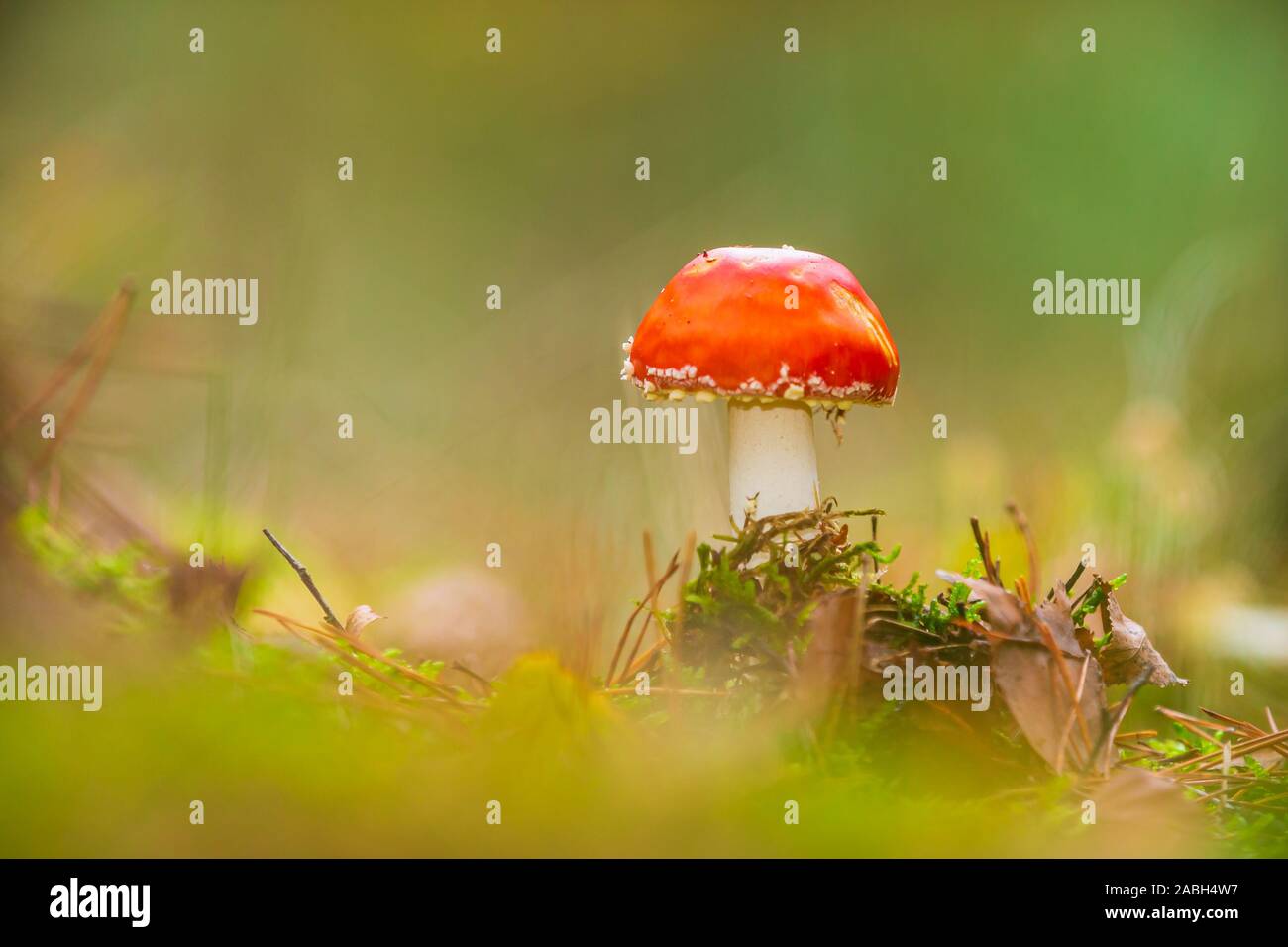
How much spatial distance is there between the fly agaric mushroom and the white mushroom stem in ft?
0.57

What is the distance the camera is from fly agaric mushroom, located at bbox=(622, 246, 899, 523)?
200 centimetres

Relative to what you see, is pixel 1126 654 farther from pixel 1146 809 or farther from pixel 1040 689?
pixel 1146 809

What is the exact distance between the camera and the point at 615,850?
853mm

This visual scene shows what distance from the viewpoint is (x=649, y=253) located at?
190 inches

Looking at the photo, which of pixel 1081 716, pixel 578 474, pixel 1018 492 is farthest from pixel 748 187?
pixel 1081 716

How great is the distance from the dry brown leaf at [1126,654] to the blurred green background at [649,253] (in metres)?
0.48

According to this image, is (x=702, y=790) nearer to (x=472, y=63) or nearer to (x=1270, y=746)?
(x=1270, y=746)

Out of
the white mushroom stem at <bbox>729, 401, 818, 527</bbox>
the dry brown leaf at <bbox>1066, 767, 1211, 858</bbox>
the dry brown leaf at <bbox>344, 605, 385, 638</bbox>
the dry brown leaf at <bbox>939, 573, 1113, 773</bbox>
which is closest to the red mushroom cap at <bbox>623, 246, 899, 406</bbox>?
the white mushroom stem at <bbox>729, 401, 818, 527</bbox>

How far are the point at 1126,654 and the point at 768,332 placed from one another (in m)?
0.90

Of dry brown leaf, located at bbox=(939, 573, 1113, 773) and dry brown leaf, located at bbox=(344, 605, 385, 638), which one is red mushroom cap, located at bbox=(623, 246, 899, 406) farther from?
dry brown leaf, located at bbox=(344, 605, 385, 638)

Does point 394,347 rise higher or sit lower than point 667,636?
higher

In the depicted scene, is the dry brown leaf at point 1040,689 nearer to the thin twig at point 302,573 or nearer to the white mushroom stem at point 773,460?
the white mushroom stem at point 773,460

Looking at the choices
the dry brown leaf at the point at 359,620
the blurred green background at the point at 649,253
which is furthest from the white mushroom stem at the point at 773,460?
the dry brown leaf at the point at 359,620
